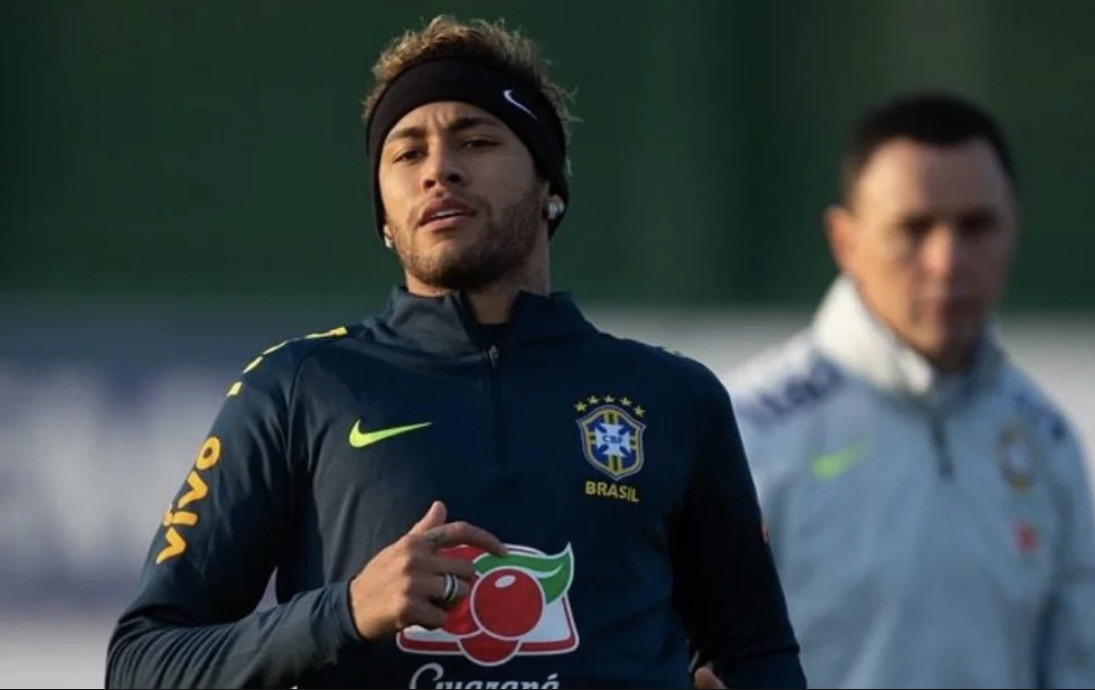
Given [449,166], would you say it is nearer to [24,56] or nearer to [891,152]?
[891,152]

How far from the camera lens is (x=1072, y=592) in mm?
5504

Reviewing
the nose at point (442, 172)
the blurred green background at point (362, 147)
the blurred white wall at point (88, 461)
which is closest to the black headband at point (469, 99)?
the nose at point (442, 172)

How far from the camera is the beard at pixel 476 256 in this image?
3.92m

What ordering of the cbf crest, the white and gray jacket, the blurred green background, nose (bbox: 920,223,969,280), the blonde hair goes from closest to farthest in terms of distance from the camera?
1. the cbf crest
2. the blonde hair
3. the white and gray jacket
4. nose (bbox: 920,223,969,280)
5. the blurred green background

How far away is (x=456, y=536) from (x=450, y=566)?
0.13 ft

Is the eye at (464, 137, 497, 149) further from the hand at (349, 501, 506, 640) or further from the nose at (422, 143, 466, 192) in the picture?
the hand at (349, 501, 506, 640)

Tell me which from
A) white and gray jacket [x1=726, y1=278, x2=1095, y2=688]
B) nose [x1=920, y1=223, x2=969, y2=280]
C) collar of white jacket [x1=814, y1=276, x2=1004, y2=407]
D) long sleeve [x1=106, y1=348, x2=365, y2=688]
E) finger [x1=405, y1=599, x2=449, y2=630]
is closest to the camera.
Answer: finger [x1=405, y1=599, x2=449, y2=630]

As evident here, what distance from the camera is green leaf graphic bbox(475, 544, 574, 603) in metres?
3.65

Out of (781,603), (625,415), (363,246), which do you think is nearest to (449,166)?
(625,415)

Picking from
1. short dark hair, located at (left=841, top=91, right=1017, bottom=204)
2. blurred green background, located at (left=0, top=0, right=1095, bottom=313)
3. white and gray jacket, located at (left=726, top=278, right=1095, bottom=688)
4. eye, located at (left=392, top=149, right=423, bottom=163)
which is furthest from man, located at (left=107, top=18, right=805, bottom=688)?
blurred green background, located at (left=0, top=0, right=1095, bottom=313)

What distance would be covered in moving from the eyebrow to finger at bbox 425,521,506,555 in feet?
2.32

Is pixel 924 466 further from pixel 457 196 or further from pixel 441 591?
pixel 441 591

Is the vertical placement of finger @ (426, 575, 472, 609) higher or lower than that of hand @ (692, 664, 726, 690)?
higher

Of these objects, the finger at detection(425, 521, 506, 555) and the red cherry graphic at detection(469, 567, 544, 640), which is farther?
the red cherry graphic at detection(469, 567, 544, 640)
